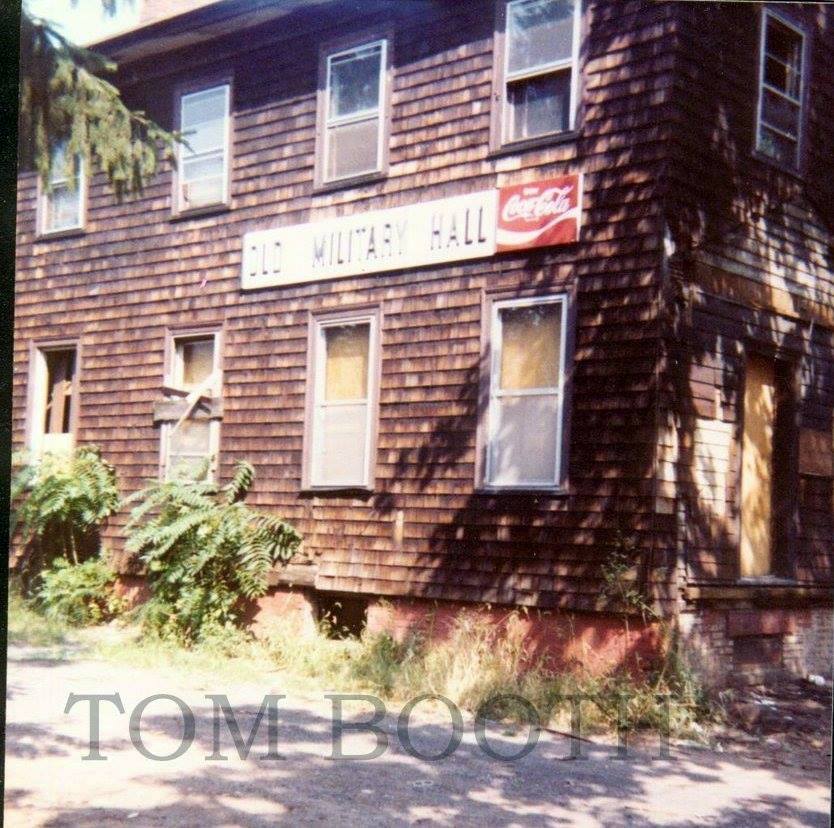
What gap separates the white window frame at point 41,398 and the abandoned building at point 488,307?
3 centimetres

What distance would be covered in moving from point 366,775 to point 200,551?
16.0ft

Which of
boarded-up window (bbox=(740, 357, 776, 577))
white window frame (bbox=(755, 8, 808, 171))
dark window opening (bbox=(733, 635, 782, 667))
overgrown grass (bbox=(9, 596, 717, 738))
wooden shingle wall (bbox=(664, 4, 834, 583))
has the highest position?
white window frame (bbox=(755, 8, 808, 171))

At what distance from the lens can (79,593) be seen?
11.0m

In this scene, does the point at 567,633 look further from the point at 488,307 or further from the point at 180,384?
the point at 180,384

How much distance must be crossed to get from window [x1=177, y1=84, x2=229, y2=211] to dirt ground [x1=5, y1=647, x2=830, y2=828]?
18.3 feet

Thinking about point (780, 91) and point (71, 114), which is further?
point (780, 91)

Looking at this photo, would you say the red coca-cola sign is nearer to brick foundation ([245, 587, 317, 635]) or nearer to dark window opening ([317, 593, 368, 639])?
dark window opening ([317, 593, 368, 639])

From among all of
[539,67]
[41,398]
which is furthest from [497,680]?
[41,398]

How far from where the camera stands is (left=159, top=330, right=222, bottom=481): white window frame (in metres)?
12.0

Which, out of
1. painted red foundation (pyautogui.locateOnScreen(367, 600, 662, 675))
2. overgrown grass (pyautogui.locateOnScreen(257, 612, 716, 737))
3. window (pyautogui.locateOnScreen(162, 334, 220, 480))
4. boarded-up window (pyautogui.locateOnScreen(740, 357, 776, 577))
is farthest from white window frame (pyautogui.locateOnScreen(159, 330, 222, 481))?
boarded-up window (pyautogui.locateOnScreen(740, 357, 776, 577))

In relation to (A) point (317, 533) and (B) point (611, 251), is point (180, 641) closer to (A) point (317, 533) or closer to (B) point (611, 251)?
(A) point (317, 533)

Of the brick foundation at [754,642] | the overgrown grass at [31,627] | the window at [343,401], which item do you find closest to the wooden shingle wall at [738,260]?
the brick foundation at [754,642]

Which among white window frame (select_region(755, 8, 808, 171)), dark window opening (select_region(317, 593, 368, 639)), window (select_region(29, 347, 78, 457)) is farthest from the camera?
window (select_region(29, 347, 78, 457))

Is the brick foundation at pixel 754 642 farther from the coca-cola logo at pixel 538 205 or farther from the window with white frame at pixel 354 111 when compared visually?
the window with white frame at pixel 354 111
